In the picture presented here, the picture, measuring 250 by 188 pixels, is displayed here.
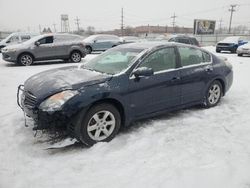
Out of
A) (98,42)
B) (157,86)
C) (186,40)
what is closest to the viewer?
(157,86)

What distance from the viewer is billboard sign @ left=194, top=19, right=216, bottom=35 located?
51000 millimetres

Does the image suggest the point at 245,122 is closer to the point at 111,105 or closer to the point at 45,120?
the point at 111,105

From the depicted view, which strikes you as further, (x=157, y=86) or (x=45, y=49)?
(x=45, y=49)

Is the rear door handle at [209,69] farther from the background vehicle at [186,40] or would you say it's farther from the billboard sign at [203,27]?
the billboard sign at [203,27]

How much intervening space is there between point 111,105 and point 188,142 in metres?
1.33

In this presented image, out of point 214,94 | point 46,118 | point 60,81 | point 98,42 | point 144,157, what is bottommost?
point 144,157

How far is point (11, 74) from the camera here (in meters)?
9.93

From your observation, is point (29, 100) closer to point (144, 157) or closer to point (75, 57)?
point (144, 157)

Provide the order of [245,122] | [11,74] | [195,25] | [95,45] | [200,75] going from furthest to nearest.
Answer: [195,25]
[95,45]
[11,74]
[200,75]
[245,122]

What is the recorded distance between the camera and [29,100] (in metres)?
4.15

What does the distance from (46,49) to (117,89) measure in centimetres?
954

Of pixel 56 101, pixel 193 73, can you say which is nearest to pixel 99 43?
pixel 193 73

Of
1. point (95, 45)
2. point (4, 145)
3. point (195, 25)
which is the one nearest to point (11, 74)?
point (4, 145)

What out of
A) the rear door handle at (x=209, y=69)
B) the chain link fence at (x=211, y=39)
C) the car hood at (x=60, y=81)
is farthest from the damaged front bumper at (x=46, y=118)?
the chain link fence at (x=211, y=39)
